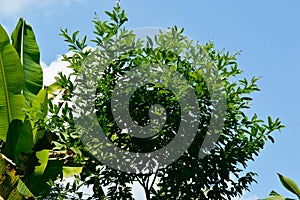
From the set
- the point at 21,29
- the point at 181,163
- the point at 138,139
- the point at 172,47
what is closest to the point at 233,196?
the point at 181,163

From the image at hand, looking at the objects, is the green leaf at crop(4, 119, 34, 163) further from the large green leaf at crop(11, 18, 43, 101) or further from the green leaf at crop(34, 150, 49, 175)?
the large green leaf at crop(11, 18, 43, 101)

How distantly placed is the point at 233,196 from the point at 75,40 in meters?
2.28

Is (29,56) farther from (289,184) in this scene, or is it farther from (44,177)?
(289,184)

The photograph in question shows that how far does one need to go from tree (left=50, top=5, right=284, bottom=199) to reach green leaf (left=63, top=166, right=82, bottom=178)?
0.53 metres

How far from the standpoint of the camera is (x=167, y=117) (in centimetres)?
481

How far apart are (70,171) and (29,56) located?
6.28 feet

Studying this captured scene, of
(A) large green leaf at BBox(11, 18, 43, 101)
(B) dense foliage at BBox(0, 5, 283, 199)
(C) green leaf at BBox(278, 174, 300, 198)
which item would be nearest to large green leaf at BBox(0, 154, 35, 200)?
(B) dense foliage at BBox(0, 5, 283, 199)

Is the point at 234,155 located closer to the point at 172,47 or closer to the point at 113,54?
the point at 172,47

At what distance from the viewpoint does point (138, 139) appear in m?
4.90

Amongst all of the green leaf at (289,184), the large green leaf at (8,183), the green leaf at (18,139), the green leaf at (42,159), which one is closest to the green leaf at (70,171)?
the green leaf at (42,159)

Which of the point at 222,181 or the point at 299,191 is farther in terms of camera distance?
the point at 299,191

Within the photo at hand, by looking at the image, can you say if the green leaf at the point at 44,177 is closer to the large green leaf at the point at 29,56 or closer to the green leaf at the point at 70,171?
the green leaf at the point at 70,171

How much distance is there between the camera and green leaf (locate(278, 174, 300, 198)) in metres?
6.08

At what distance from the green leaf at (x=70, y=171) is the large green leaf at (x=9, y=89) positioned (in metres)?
0.83
